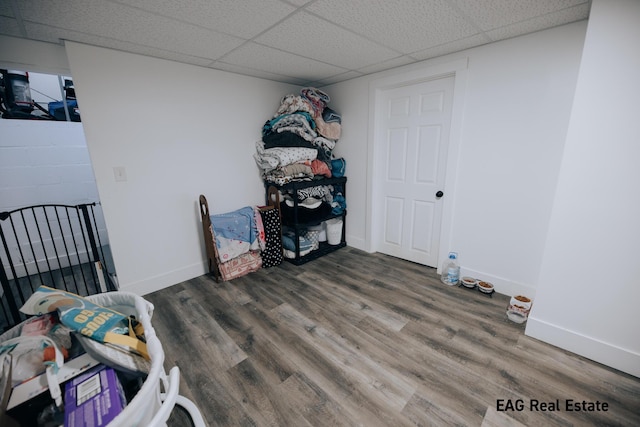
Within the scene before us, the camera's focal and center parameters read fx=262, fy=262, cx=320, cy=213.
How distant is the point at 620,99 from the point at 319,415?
2.26 m

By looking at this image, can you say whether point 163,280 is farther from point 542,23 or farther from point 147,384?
point 542,23

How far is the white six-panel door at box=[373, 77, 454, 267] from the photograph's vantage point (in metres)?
2.57

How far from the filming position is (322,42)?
2.00m

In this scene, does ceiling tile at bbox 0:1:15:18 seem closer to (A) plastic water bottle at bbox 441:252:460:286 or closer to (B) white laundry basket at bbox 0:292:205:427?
(B) white laundry basket at bbox 0:292:205:427

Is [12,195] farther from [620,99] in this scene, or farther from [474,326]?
[620,99]

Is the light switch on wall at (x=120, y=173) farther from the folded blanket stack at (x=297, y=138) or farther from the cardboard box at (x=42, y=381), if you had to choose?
the cardboard box at (x=42, y=381)

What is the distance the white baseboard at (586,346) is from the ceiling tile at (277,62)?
8.99 feet

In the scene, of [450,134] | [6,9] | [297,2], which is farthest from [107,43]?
[450,134]

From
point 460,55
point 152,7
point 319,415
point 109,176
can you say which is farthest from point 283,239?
point 460,55

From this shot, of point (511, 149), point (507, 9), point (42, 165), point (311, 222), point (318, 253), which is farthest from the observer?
point (318, 253)

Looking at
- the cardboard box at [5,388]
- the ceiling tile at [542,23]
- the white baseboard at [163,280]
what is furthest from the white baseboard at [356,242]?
the cardboard box at [5,388]

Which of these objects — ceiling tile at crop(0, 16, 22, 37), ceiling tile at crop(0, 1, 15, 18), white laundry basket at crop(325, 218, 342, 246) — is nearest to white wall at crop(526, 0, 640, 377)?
white laundry basket at crop(325, 218, 342, 246)

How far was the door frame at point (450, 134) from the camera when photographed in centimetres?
232

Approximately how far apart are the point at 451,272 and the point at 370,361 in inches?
52.6
